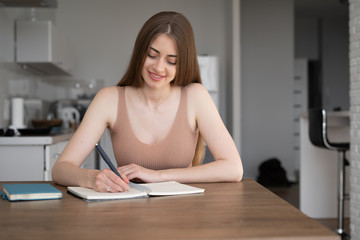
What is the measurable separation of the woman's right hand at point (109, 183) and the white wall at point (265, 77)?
5.56 m

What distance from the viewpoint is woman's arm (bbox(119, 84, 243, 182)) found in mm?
1355

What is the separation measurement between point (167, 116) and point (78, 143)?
1.21ft

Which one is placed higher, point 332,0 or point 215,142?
point 332,0

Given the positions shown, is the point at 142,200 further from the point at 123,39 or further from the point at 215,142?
the point at 123,39

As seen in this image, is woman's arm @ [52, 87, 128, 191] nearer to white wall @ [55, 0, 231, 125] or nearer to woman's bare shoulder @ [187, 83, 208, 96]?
woman's bare shoulder @ [187, 83, 208, 96]

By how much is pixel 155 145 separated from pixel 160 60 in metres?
0.31

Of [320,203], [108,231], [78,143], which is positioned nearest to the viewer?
[108,231]

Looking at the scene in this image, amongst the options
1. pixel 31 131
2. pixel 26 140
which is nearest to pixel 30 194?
pixel 26 140

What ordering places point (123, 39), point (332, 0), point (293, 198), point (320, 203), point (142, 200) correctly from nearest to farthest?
point (142, 200) < point (320, 203) < point (293, 198) < point (123, 39) < point (332, 0)

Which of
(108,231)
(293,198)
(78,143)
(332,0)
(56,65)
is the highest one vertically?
(332,0)

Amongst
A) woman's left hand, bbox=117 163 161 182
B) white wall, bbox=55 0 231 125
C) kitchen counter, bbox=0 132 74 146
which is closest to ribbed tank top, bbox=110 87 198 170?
woman's left hand, bbox=117 163 161 182

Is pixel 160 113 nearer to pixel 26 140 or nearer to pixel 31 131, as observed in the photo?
pixel 26 140

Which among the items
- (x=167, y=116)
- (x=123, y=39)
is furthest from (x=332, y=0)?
(x=167, y=116)

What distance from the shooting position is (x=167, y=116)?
1.77m
